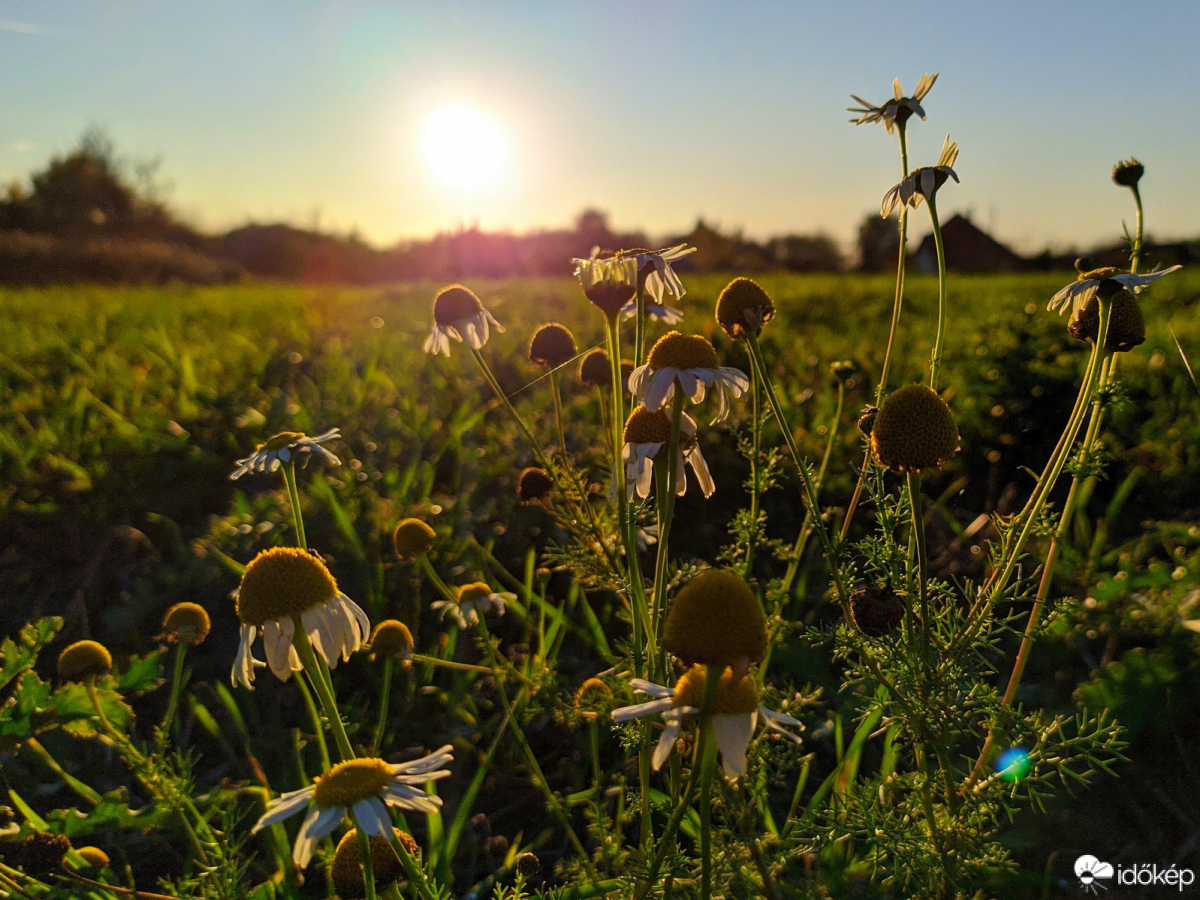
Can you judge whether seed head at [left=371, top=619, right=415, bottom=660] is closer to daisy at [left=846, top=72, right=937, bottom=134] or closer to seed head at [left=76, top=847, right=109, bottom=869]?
seed head at [left=76, top=847, right=109, bottom=869]

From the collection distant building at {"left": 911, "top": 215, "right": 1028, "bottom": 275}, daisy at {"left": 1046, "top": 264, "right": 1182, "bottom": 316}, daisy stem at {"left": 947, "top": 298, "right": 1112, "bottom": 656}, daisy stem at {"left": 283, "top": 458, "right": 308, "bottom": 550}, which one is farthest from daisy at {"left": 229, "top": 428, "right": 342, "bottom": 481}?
distant building at {"left": 911, "top": 215, "right": 1028, "bottom": 275}

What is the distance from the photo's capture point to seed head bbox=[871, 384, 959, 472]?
98cm

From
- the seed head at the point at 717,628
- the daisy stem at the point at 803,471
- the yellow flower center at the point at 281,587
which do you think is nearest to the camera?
the seed head at the point at 717,628

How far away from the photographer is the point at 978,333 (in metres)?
3.63

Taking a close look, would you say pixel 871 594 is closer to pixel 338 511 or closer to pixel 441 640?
pixel 441 640

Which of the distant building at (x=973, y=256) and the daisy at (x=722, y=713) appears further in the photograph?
the distant building at (x=973, y=256)

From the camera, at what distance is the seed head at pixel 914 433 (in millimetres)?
980

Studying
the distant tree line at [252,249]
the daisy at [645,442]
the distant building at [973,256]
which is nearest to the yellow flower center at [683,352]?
the daisy at [645,442]

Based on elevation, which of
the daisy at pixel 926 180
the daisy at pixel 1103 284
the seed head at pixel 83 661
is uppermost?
the daisy at pixel 926 180

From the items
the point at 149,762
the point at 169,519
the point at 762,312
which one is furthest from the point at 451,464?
the point at 762,312

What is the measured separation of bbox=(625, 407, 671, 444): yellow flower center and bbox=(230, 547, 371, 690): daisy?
1.55ft

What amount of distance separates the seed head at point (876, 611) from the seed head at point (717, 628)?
377 millimetres

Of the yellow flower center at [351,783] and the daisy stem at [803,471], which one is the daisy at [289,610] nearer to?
the yellow flower center at [351,783]

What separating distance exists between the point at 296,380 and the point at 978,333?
127 inches
